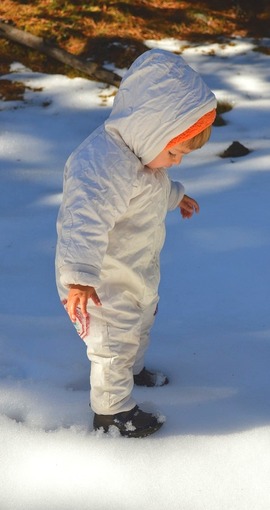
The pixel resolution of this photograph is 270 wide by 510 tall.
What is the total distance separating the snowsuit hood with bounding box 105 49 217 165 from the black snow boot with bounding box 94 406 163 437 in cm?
82

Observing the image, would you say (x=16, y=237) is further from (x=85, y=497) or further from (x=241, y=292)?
(x=85, y=497)

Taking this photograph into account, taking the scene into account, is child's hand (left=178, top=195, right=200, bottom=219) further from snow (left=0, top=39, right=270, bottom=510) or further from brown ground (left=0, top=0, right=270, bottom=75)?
brown ground (left=0, top=0, right=270, bottom=75)

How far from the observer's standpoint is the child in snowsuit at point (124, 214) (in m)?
2.08

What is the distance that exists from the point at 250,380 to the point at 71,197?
41.7 inches

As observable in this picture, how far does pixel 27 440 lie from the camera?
7.62 ft

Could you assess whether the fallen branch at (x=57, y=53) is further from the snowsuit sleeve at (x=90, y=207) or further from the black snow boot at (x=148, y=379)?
the snowsuit sleeve at (x=90, y=207)

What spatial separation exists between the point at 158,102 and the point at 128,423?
0.98 m

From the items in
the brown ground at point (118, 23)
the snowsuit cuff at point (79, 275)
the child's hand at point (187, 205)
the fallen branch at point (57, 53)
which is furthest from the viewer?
the brown ground at point (118, 23)

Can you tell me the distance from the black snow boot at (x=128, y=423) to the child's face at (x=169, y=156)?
0.77m

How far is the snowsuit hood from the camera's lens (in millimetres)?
2096

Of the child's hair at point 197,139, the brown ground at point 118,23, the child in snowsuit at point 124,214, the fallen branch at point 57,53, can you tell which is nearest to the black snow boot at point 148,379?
the child in snowsuit at point 124,214

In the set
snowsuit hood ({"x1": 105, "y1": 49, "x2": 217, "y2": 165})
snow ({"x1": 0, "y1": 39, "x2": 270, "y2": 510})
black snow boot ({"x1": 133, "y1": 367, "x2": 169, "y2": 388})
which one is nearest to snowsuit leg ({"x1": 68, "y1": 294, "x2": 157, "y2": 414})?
snow ({"x1": 0, "y1": 39, "x2": 270, "y2": 510})

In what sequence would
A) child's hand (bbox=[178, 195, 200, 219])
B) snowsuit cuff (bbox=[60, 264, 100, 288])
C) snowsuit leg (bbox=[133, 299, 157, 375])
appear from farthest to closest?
child's hand (bbox=[178, 195, 200, 219])
snowsuit leg (bbox=[133, 299, 157, 375])
snowsuit cuff (bbox=[60, 264, 100, 288])

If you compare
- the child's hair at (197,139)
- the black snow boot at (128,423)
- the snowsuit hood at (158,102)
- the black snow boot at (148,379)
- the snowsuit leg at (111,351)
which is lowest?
the black snow boot at (148,379)
